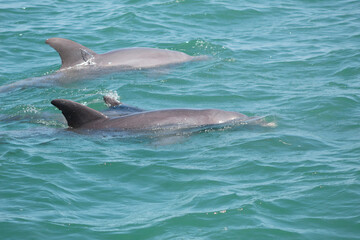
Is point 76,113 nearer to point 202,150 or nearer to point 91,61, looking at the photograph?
point 202,150

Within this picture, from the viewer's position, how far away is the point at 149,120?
10609mm

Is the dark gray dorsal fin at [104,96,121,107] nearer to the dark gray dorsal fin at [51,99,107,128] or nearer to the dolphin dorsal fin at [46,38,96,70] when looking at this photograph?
the dark gray dorsal fin at [51,99,107,128]

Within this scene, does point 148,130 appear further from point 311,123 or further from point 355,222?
point 355,222

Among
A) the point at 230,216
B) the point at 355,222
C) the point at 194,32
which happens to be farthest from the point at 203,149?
the point at 194,32

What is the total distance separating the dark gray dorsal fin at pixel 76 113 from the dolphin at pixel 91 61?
3.92 metres

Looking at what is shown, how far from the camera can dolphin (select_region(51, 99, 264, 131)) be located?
410 inches

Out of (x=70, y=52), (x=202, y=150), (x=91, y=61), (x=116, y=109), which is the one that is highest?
(x=70, y=52)

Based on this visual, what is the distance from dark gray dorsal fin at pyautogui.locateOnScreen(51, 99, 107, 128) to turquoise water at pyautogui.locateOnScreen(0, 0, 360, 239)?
29 centimetres

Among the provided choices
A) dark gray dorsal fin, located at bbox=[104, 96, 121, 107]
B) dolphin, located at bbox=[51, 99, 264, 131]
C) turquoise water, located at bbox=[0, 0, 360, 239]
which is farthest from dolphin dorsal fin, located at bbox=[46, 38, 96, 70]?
dolphin, located at bbox=[51, 99, 264, 131]

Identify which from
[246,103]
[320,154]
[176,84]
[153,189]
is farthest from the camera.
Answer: [176,84]

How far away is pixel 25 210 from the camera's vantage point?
762 centimetres

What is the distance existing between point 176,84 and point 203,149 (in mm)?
4541

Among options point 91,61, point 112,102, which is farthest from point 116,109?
point 91,61

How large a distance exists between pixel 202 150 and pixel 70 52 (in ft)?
21.0
